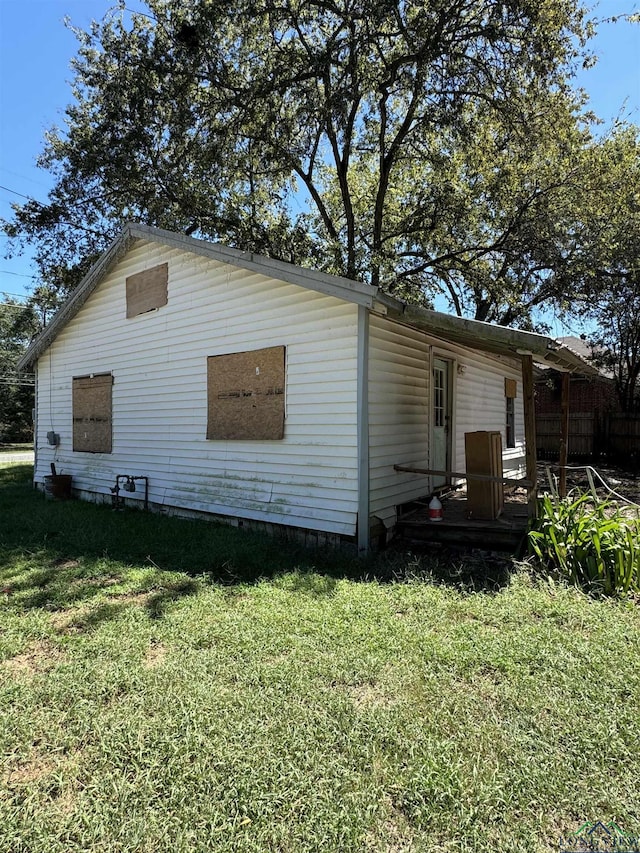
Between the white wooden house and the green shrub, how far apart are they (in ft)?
A: 2.83

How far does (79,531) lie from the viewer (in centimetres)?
689

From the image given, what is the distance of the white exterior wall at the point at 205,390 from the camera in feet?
19.2

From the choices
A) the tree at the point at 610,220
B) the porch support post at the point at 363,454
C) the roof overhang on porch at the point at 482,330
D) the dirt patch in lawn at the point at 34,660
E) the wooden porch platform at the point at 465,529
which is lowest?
the dirt patch in lawn at the point at 34,660

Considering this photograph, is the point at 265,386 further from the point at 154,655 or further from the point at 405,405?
the point at 154,655

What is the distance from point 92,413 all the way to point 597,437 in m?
16.5

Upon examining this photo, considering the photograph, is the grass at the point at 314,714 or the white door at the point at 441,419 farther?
the white door at the point at 441,419

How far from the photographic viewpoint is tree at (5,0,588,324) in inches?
356

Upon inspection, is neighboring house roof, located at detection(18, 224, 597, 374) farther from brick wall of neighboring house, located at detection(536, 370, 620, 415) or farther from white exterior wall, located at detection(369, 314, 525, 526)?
brick wall of neighboring house, located at detection(536, 370, 620, 415)

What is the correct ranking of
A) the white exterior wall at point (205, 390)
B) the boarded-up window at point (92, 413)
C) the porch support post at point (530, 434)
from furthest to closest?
the boarded-up window at point (92, 413), the white exterior wall at point (205, 390), the porch support post at point (530, 434)

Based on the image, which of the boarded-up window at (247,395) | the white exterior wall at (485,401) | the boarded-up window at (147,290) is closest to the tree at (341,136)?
the white exterior wall at (485,401)

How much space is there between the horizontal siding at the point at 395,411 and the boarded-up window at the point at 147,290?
398 centimetres

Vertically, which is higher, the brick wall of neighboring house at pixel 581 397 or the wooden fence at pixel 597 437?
the brick wall of neighboring house at pixel 581 397

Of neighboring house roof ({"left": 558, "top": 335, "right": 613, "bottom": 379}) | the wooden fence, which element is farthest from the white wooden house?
neighboring house roof ({"left": 558, "top": 335, "right": 613, "bottom": 379})

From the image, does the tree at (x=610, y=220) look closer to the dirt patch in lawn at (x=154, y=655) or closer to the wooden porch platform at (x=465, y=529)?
the wooden porch platform at (x=465, y=529)
